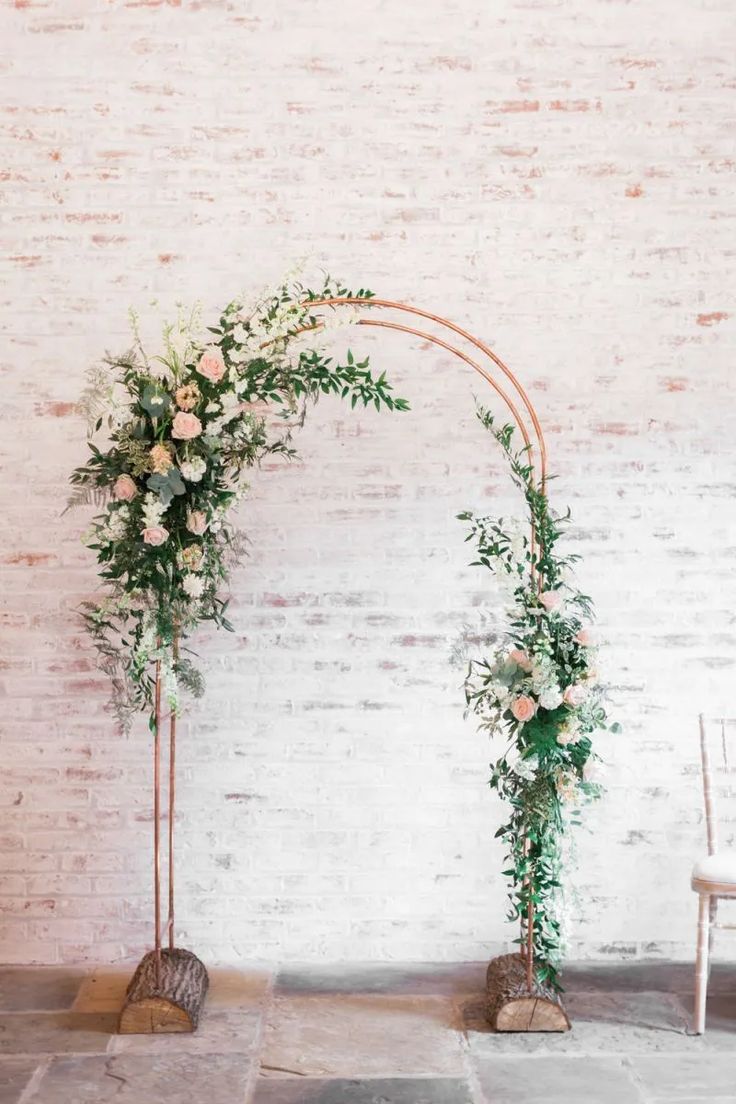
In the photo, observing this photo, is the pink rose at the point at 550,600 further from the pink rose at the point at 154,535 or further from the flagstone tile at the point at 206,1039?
the flagstone tile at the point at 206,1039

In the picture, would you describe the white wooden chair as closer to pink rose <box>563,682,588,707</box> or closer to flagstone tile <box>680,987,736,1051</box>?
flagstone tile <box>680,987,736,1051</box>

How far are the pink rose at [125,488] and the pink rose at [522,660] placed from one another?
1.17 m

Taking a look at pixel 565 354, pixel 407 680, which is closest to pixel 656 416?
pixel 565 354

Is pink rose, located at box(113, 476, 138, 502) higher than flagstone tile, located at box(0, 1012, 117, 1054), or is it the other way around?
pink rose, located at box(113, 476, 138, 502)

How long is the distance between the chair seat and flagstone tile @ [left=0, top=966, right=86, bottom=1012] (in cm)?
196

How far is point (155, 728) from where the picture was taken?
124 inches

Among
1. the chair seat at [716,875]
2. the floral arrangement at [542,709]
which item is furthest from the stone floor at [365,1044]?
the chair seat at [716,875]

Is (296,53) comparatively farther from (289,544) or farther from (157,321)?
(289,544)

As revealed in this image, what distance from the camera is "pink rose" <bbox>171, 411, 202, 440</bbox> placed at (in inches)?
116

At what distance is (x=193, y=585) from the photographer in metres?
3.04

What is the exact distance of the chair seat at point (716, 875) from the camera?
3.10 metres

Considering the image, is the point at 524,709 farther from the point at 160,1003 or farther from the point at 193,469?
the point at 160,1003

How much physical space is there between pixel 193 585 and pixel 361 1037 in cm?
141

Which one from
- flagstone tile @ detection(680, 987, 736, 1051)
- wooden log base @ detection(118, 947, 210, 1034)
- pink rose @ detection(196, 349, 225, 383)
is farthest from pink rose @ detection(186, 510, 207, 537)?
flagstone tile @ detection(680, 987, 736, 1051)
